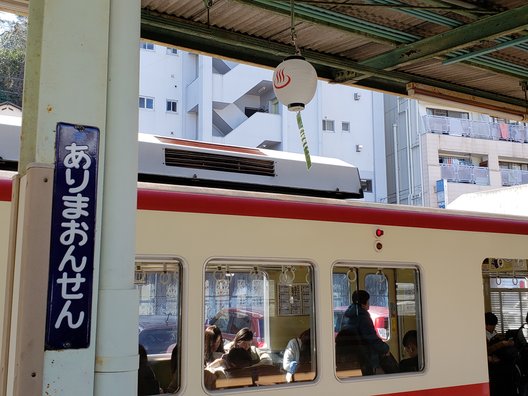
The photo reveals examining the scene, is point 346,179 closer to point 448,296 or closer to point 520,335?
point 448,296

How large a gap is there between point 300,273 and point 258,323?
440 millimetres

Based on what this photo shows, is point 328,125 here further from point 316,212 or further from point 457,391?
point 316,212

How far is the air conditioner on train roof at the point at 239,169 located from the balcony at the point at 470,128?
776 inches

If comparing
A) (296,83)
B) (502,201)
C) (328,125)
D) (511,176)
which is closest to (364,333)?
(296,83)

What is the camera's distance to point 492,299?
719 centimetres

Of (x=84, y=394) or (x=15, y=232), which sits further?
(x=15, y=232)

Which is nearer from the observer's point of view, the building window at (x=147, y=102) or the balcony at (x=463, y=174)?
the building window at (x=147, y=102)

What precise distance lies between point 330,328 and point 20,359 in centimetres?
A: 293

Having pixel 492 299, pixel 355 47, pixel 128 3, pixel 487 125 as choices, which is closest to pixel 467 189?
pixel 487 125

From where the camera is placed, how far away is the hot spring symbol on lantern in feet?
15.1

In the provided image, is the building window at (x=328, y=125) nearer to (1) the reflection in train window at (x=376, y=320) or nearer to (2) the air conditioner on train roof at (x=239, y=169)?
(2) the air conditioner on train roof at (x=239, y=169)

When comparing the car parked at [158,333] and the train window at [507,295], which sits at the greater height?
the train window at [507,295]

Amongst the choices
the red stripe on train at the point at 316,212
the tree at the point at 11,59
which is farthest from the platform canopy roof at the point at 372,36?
the tree at the point at 11,59

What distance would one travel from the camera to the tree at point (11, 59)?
19.7m
